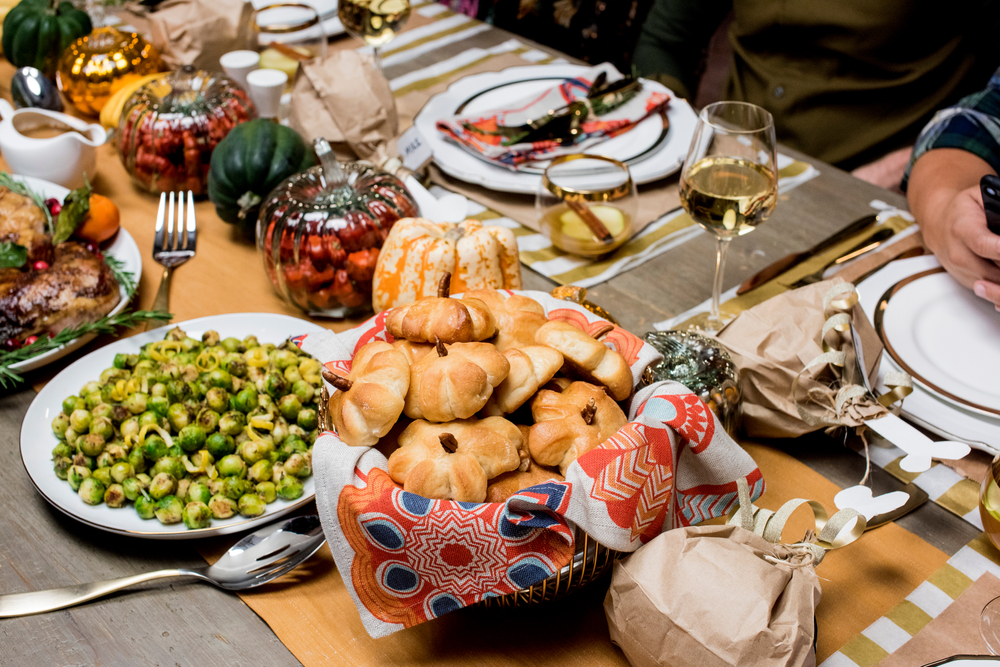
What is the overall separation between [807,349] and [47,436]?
88cm

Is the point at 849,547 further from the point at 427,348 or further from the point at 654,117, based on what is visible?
the point at 654,117

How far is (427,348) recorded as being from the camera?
2.39 ft

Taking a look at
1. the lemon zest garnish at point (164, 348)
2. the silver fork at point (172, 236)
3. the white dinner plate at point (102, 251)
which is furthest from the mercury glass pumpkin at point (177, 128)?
the lemon zest garnish at point (164, 348)

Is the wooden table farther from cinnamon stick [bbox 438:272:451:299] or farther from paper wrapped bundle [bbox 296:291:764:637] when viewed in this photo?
cinnamon stick [bbox 438:272:451:299]

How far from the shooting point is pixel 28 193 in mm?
1135

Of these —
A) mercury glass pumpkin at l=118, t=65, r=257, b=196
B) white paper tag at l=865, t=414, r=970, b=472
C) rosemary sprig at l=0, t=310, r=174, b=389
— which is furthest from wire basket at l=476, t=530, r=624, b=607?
mercury glass pumpkin at l=118, t=65, r=257, b=196

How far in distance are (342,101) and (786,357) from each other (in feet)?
3.02

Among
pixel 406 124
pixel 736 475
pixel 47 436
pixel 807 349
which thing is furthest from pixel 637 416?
pixel 406 124

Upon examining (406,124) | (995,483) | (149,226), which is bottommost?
(149,226)

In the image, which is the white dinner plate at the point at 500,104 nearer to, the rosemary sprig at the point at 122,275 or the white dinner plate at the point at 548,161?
the white dinner plate at the point at 548,161

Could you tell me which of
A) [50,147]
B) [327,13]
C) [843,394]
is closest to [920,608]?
[843,394]

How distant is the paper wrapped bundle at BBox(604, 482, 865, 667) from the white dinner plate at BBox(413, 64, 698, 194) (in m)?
0.81

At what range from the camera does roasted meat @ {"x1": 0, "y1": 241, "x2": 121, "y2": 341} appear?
0.98m

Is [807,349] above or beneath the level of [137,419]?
above
